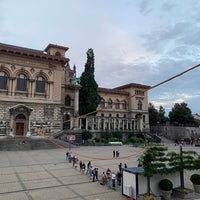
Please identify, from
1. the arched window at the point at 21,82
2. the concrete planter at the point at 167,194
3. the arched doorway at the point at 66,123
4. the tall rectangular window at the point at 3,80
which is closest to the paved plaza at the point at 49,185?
the concrete planter at the point at 167,194

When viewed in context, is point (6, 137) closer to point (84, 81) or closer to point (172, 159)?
point (84, 81)

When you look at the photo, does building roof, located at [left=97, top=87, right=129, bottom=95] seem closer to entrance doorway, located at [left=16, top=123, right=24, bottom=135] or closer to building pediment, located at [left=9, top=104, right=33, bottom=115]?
building pediment, located at [left=9, top=104, right=33, bottom=115]

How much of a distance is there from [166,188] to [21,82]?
131 feet

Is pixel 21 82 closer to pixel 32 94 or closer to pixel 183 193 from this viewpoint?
pixel 32 94

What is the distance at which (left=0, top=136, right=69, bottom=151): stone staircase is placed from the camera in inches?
1501

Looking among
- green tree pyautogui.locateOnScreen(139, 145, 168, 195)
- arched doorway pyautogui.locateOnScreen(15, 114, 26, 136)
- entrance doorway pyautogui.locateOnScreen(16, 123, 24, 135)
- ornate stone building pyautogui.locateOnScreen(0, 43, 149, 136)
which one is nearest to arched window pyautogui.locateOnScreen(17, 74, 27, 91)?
ornate stone building pyautogui.locateOnScreen(0, 43, 149, 136)

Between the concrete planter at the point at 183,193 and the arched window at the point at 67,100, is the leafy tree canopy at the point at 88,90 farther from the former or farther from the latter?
the concrete planter at the point at 183,193

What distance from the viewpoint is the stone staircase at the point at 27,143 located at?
38.1 m

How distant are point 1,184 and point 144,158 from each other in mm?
11258

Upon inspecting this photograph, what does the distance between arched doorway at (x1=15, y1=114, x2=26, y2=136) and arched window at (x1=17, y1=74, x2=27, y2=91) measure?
5.82m

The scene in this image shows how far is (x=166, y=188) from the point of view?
14195mm

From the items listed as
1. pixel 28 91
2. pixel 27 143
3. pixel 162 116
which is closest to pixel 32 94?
pixel 28 91

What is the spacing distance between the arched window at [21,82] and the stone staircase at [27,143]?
10.9 m

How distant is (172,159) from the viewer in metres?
15.2
